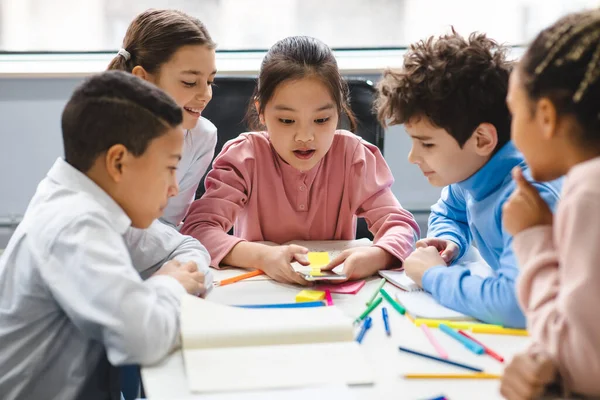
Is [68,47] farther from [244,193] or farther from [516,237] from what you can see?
[516,237]

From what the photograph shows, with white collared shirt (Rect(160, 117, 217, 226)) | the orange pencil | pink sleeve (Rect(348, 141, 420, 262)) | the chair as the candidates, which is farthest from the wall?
the orange pencil

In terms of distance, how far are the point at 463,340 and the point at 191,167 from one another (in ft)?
3.63

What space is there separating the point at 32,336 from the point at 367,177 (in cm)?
99

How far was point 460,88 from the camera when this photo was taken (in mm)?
1520

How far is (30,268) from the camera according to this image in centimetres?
123

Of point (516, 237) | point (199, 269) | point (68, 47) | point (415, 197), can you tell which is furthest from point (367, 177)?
point (68, 47)

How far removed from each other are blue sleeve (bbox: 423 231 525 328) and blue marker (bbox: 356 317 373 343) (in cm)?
17

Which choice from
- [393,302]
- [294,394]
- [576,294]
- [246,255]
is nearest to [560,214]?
[576,294]

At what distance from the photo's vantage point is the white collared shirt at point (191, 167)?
2037mm

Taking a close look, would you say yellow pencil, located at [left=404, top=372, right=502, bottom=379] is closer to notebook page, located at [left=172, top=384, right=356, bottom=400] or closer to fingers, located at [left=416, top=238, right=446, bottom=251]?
notebook page, located at [left=172, top=384, right=356, bottom=400]

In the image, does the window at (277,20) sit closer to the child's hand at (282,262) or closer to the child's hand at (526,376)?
the child's hand at (282,262)

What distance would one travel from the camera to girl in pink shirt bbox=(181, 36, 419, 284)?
5.90ft

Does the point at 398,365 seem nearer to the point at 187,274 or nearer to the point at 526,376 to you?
the point at 526,376

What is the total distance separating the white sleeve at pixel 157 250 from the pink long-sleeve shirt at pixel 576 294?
0.71 meters
